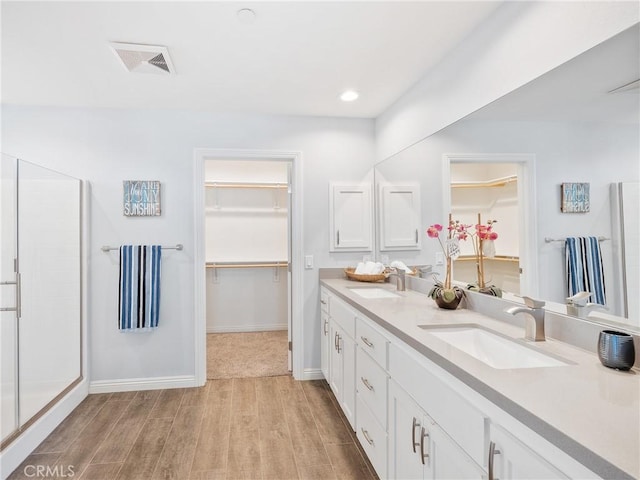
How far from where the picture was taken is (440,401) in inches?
49.4

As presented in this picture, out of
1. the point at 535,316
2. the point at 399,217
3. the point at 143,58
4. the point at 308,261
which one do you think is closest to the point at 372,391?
the point at 535,316

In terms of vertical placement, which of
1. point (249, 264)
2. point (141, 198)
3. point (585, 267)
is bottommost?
point (249, 264)

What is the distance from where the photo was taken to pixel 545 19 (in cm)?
152

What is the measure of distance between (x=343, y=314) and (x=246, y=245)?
2788mm

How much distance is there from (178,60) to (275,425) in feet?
8.13

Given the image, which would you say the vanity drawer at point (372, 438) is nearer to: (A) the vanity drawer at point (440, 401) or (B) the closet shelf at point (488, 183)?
(A) the vanity drawer at point (440, 401)

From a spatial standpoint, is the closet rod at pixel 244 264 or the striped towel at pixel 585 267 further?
the closet rod at pixel 244 264

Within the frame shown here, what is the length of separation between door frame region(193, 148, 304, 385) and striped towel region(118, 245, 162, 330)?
343mm

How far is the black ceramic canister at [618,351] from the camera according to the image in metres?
1.12

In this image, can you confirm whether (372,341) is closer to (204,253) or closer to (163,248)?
(204,253)

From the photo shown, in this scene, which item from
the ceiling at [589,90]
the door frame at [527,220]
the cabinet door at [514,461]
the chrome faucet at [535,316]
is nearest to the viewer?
the cabinet door at [514,461]

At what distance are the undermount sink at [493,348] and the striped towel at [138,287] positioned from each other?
237 cm

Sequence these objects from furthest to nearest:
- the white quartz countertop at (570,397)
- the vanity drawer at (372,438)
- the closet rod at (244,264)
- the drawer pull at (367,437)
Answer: the closet rod at (244,264) < the drawer pull at (367,437) < the vanity drawer at (372,438) < the white quartz countertop at (570,397)

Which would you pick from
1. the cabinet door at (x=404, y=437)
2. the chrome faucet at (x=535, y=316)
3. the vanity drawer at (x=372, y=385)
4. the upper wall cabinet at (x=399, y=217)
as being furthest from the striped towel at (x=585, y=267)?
the upper wall cabinet at (x=399, y=217)
